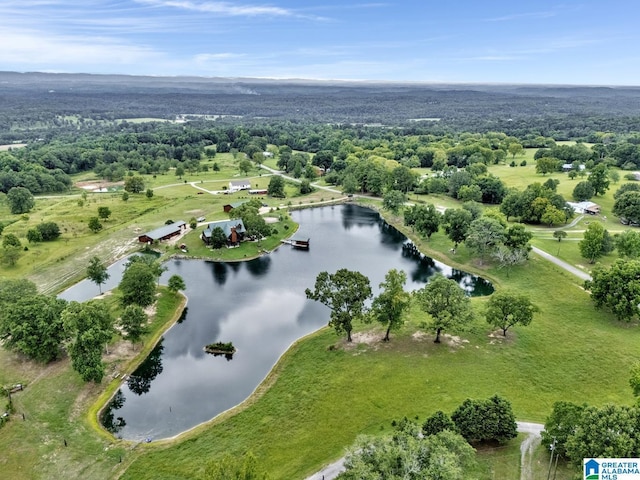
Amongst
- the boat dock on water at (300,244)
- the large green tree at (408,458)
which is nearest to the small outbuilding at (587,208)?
the boat dock on water at (300,244)

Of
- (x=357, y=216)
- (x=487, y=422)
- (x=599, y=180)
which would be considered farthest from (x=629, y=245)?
(x=357, y=216)

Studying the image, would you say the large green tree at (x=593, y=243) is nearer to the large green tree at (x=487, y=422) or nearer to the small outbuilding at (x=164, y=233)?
the large green tree at (x=487, y=422)

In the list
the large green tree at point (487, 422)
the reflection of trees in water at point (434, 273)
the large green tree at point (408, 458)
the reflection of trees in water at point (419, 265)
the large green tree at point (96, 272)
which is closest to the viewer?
the large green tree at point (408, 458)

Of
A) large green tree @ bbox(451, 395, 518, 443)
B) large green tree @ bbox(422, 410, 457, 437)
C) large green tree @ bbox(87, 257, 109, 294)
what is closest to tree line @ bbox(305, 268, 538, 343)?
large green tree @ bbox(451, 395, 518, 443)

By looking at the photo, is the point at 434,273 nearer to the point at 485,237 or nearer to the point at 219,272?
the point at 485,237

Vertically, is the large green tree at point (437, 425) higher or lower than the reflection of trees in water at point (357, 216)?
higher

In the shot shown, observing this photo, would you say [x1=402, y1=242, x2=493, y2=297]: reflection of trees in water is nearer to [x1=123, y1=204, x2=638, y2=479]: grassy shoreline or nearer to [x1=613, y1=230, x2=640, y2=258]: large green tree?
[x1=123, y1=204, x2=638, y2=479]: grassy shoreline

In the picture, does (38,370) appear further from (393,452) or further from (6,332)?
(393,452)
